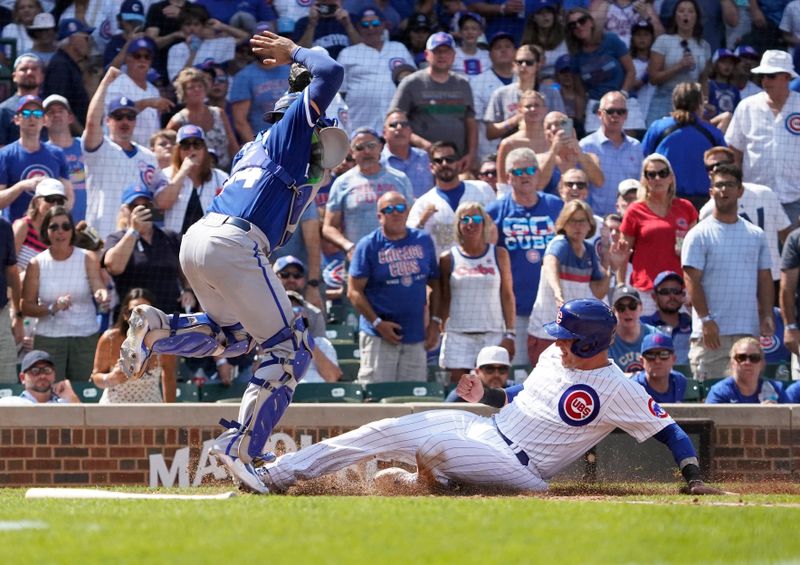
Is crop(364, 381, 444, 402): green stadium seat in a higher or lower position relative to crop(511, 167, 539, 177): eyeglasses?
lower

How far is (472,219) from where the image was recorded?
10.9 metres

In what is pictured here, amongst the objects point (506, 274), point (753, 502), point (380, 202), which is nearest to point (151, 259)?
point (380, 202)

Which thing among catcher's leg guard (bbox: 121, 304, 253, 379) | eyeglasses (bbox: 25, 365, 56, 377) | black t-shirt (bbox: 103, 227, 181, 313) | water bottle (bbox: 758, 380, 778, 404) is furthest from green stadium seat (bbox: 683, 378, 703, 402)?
eyeglasses (bbox: 25, 365, 56, 377)

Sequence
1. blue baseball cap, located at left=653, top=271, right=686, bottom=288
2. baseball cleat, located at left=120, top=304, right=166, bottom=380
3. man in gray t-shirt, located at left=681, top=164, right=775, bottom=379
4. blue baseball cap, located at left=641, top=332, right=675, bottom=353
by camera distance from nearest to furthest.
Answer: baseball cleat, located at left=120, top=304, right=166, bottom=380 → blue baseball cap, located at left=641, top=332, right=675, bottom=353 → man in gray t-shirt, located at left=681, top=164, right=775, bottom=379 → blue baseball cap, located at left=653, top=271, right=686, bottom=288

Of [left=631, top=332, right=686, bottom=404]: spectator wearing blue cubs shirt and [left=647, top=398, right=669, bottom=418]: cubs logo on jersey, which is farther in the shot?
[left=631, top=332, right=686, bottom=404]: spectator wearing blue cubs shirt

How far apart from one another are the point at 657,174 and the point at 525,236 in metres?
1.17

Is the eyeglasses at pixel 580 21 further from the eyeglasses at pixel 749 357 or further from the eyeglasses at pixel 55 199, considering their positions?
the eyeglasses at pixel 55 199

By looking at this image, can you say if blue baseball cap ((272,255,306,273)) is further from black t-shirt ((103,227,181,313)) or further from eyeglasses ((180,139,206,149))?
eyeglasses ((180,139,206,149))

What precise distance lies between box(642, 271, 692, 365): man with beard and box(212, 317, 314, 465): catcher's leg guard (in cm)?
473

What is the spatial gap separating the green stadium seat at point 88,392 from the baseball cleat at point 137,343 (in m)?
3.44

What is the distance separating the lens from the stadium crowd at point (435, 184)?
1080cm

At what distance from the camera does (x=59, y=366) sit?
10758mm

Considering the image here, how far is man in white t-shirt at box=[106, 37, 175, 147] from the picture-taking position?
13461mm

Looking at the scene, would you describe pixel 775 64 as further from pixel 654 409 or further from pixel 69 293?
pixel 69 293
